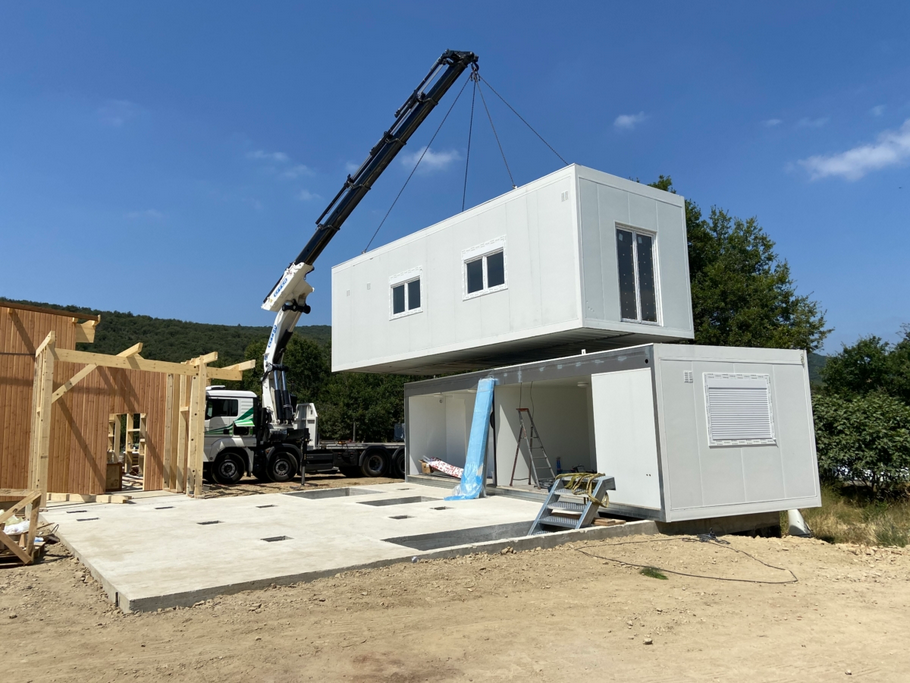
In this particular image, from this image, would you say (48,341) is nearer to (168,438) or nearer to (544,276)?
(168,438)

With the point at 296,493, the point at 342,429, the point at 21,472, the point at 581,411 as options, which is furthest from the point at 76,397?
the point at 342,429

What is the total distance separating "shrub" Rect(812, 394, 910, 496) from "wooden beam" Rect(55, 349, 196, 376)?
15.6m

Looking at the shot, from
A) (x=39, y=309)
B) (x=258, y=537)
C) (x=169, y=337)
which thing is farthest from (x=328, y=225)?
(x=169, y=337)

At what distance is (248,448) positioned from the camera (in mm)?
18875

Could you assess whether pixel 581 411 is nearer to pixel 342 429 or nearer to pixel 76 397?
pixel 76 397

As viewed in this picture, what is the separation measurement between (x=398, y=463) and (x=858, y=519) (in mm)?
12605

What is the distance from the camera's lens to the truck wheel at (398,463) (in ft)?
70.2

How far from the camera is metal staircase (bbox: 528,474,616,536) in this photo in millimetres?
9617

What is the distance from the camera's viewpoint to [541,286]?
12.6 m

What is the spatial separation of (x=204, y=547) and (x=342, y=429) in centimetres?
3434

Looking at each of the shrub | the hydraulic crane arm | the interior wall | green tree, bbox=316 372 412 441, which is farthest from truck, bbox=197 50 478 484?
green tree, bbox=316 372 412 441

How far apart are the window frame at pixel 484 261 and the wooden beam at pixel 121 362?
21.7ft

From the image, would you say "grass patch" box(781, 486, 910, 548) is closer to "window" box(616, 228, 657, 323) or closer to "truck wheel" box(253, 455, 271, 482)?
"window" box(616, 228, 657, 323)

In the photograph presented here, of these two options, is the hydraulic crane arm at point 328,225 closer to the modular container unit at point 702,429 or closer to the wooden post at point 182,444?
the wooden post at point 182,444
